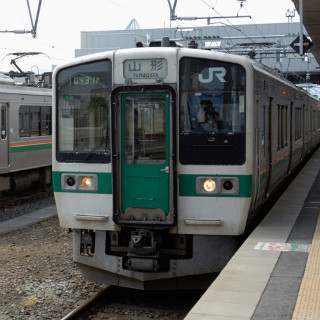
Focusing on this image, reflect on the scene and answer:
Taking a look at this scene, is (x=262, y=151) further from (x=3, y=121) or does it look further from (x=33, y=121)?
(x=33, y=121)

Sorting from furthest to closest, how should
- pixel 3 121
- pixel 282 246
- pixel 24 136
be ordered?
pixel 24 136 → pixel 3 121 → pixel 282 246

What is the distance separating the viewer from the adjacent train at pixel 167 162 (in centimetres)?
684

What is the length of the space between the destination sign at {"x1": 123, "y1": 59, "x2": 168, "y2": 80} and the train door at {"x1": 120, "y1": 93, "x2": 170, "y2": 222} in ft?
0.69

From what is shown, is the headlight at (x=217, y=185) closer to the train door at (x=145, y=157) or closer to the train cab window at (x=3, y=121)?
the train door at (x=145, y=157)

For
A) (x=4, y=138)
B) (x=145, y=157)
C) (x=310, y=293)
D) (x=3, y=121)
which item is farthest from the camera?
(x=4, y=138)

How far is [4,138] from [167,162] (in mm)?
8735

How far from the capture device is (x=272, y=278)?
5594 millimetres

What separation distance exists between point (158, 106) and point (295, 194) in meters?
4.86

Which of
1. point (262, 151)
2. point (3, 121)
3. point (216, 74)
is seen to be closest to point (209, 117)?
point (216, 74)

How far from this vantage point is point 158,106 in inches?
272

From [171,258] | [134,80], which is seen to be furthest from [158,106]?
[171,258]

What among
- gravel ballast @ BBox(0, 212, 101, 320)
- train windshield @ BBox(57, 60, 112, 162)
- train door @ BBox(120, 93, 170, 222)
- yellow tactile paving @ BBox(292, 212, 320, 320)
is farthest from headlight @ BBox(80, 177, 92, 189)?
yellow tactile paving @ BBox(292, 212, 320, 320)

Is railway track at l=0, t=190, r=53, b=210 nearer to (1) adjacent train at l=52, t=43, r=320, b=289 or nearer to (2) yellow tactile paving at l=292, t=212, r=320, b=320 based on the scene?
(1) adjacent train at l=52, t=43, r=320, b=289

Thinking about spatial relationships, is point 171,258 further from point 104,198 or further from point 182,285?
point 104,198
